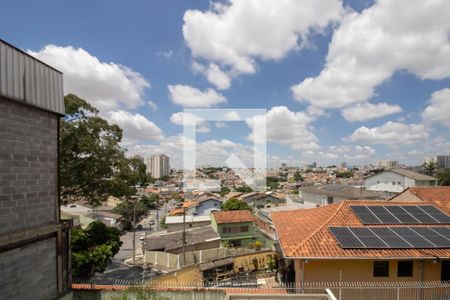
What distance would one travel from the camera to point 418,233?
454 inches

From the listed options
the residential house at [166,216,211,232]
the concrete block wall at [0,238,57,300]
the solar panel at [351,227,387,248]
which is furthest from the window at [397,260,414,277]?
the residential house at [166,216,211,232]

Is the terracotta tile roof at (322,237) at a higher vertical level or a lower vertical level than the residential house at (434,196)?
lower

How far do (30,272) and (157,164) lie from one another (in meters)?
126

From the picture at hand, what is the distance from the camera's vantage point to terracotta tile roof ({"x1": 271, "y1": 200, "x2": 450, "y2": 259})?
1019 centimetres

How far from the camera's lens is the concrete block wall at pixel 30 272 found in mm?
6042

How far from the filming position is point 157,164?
130m

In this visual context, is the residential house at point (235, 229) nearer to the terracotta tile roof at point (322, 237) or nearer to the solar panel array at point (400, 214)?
the terracotta tile roof at point (322, 237)

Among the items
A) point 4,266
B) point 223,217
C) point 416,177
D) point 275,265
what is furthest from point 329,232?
point 416,177

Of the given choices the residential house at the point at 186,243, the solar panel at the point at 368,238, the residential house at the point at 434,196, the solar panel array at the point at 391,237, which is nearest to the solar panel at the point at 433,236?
the solar panel array at the point at 391,237

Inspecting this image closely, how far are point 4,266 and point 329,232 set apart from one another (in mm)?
10837

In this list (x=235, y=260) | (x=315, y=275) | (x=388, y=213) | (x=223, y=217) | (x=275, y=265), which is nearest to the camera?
(x=315, y=275)

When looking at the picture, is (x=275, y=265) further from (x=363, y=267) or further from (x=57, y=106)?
(x=57, y=106)

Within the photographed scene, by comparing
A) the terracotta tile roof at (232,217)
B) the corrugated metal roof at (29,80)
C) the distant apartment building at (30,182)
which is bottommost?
the terracotta tile roof at (232,217)

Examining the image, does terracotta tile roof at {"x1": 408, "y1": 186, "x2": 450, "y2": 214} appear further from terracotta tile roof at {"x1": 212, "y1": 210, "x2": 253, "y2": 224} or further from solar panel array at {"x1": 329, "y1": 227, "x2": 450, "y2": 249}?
terracotta tile roof at {"x1": 212, "y1": 210, "x2": 253, "y2": 224}
